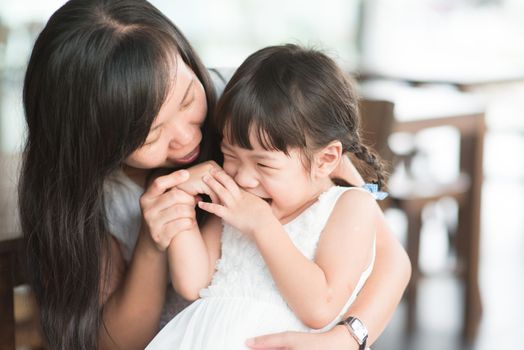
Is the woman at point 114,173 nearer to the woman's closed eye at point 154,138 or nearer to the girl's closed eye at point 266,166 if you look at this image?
the woman's closed eye at point 154,138

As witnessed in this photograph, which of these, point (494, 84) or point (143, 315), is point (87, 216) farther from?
point (494, 84)

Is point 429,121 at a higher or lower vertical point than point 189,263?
lower

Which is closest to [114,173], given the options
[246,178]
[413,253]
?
[246,178]

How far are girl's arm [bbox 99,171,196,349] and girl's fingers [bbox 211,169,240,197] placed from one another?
53mm

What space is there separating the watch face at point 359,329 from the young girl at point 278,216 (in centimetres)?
3

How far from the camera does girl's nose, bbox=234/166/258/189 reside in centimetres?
133

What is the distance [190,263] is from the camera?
4.46ft

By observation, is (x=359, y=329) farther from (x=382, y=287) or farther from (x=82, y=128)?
(x=82, y=128)

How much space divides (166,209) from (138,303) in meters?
0.20

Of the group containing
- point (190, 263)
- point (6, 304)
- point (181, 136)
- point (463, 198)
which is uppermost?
point (181, 136)

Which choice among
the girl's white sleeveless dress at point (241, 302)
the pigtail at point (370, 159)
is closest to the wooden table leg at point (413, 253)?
the pigtail at point (370, 159)

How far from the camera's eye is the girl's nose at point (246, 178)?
4.36 ft

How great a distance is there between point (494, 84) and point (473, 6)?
4.20ft

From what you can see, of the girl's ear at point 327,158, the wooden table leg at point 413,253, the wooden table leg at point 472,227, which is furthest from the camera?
the wooden table leg at point 472,227
